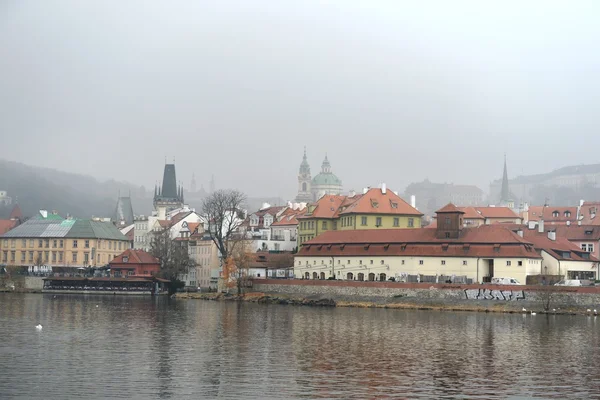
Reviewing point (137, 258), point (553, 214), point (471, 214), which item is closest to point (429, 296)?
point (137, 258)

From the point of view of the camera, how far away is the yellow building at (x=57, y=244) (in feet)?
440

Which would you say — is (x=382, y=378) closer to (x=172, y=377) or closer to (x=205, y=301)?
(x=172, y=377)

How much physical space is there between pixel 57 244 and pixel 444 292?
67.6m

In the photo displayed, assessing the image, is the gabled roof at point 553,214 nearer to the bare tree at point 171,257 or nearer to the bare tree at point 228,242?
the bare tree at point 228,242

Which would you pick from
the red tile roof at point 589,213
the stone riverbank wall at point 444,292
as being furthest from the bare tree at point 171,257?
the red tile roof at point 589,213

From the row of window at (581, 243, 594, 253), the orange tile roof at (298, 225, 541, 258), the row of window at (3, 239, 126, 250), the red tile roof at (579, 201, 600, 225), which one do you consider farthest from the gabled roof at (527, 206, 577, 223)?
the row of window at (3, 239, 126, 250)

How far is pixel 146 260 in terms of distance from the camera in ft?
389

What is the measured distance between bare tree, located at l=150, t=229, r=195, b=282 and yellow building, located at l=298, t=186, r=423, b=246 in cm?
1474

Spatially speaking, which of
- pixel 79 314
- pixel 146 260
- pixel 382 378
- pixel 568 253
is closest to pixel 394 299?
pixel 568 253

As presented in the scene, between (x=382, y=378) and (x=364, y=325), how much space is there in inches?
993

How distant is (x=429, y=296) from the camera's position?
8562 cm

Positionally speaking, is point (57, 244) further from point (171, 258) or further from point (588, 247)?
point (588, 247)

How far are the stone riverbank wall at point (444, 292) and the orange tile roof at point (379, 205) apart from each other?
17.4 meters

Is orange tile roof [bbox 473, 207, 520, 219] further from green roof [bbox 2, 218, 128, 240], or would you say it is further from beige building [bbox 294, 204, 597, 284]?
green roof [bbox 2, 218, 128, 240]
